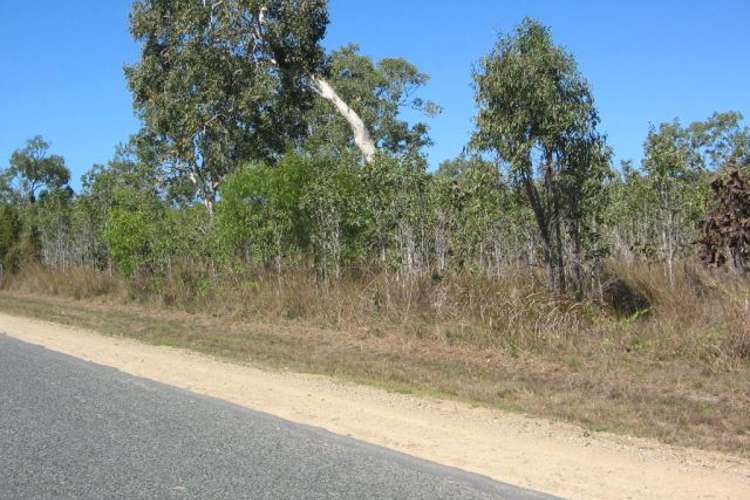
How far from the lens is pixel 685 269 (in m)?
13.6

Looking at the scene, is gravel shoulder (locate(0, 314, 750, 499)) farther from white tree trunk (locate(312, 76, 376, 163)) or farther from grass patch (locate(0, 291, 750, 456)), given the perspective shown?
white tree trunk (locate(312, 76, 376, 163))

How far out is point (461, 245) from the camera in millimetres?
16031

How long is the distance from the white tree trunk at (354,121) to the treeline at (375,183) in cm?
6

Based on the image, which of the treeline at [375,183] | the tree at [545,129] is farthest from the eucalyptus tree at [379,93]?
the tree at [545,129]

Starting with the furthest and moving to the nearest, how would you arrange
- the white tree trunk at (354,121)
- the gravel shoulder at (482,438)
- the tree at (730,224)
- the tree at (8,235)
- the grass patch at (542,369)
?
the tree at (8,235) < the white tree trunk at (354,121) < the tree at (730,224) < the grass patch at (542,369) < the gravel shoulder at (482,438)

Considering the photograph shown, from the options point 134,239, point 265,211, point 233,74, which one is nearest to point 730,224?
point 265,211

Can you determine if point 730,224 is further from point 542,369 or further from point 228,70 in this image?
point 228,70

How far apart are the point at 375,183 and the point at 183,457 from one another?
1112cm

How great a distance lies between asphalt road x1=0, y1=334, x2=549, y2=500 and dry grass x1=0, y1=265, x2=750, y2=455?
9.16ft

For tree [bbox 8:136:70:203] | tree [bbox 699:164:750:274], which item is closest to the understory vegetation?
tree [bbox 699:164:750:274]

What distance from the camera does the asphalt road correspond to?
5.64 meters

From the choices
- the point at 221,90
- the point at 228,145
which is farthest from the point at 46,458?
the point at 228,145

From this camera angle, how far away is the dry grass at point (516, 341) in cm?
893

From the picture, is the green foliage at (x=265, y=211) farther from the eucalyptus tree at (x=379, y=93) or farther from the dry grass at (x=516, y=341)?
the eucalyptus tree at (x=379, y=93)
